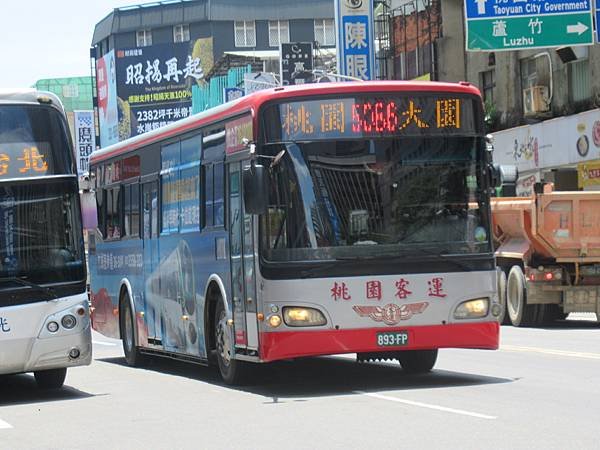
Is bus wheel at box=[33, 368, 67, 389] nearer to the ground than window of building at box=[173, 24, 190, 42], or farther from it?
nearer to the ground

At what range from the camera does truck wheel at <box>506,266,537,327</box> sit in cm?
2639

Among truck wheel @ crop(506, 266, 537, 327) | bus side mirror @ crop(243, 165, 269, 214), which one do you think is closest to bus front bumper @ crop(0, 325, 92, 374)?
bus side mirror @ crop(243, 165, 269, 214)

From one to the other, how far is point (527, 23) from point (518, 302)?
7309 mm

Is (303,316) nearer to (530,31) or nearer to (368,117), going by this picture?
(368,117)

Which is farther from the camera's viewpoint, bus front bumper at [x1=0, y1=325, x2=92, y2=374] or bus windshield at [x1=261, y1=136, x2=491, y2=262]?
bus front bumper at [x1=0, y1=325, x2=92, y2=374]

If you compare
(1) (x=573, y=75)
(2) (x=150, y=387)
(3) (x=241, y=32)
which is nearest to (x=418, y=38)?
(1) (x=573, y=75)

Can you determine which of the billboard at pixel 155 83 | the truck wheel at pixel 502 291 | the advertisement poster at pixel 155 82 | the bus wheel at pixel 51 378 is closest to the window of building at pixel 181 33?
the advertisement poster at pixel 155 82

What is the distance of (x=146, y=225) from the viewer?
19.4 meters

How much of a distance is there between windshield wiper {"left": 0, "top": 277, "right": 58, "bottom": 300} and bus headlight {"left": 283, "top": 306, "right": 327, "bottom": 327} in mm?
2653

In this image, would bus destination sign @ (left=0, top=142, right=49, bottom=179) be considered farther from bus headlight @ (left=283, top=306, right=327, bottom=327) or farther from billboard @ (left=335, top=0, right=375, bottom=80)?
billboard @ (left=335, top=0, right=375, bottom=80)

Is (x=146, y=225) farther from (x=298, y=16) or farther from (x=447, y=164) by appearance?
(x=298, y=16)

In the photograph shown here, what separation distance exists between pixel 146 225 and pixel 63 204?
3.94 metres

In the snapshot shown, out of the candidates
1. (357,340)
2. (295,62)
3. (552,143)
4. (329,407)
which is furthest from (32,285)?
(295,62)

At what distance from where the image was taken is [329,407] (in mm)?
12961
